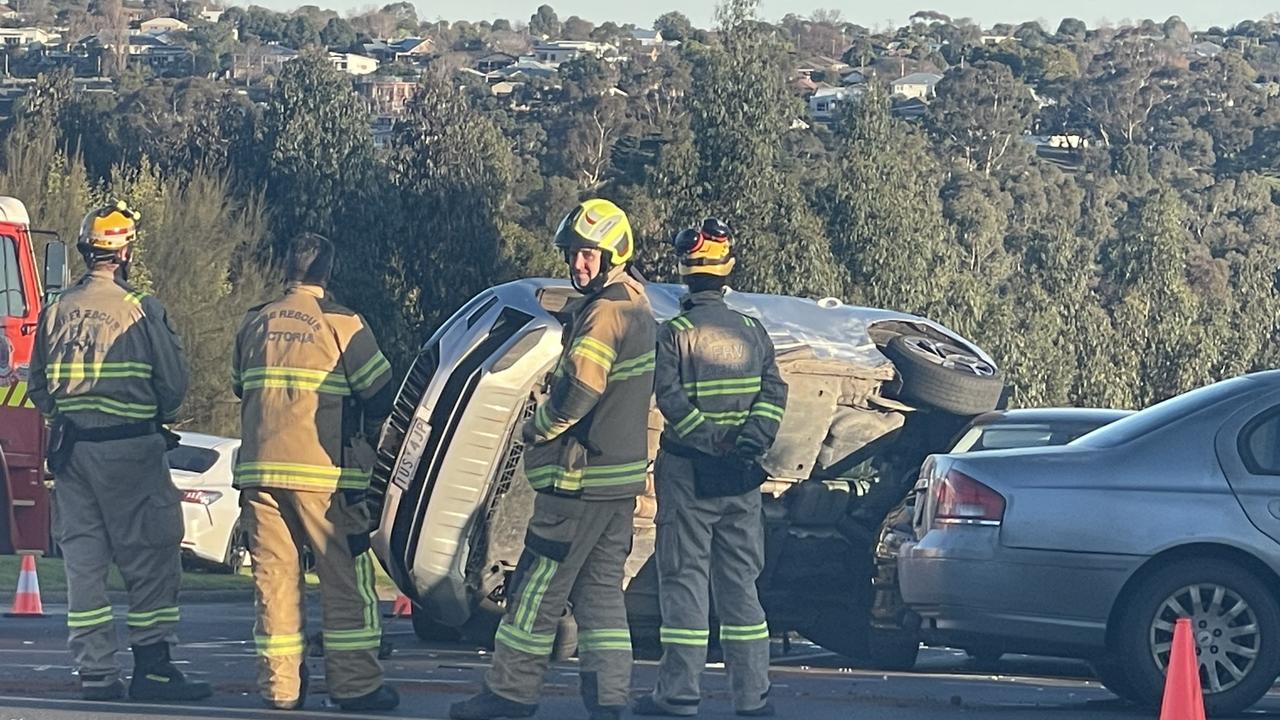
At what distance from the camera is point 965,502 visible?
29.2 ft

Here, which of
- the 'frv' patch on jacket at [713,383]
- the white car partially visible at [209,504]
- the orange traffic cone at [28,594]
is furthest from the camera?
the white car partially visible at [209,504]

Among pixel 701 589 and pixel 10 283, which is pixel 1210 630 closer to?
pixel 701 589

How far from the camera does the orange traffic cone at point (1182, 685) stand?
288 inches

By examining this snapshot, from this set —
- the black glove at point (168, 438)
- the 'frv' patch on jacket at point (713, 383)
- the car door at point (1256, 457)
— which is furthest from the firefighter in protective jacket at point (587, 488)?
the car door at point (1256, 457)

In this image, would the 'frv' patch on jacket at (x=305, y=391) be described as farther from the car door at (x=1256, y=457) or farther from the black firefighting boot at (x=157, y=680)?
the car door at (x=1256, y=457)

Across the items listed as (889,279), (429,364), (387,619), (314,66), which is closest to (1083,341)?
(889,279)

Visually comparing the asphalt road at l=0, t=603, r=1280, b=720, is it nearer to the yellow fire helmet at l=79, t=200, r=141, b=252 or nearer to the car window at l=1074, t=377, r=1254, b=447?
the car window at l=1074, t=377, r=1254, b=447

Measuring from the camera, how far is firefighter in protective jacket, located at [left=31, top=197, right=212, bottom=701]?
8.13 meters

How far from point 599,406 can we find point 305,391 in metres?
1.11

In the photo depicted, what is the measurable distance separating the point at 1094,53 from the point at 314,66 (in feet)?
366

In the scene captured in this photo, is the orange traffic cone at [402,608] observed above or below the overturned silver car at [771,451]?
below

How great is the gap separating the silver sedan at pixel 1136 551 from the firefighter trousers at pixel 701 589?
3.57 feet

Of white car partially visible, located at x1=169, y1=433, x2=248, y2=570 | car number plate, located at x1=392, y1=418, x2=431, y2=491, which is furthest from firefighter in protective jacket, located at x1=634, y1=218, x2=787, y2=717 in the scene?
white car partially visible, located at x1=169, y1=433, x2=248, y2=570

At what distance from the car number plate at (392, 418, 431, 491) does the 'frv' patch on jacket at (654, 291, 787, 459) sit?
2.13 m
